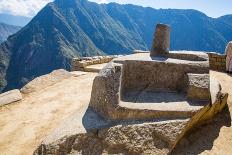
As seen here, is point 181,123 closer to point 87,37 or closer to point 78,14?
point 87,37

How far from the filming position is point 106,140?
17.1 ft

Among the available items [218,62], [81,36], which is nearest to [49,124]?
[218,62]

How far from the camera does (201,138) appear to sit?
238 inches

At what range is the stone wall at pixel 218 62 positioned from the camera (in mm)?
12688

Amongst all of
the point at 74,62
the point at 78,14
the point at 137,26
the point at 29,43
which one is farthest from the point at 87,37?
the point at 74,62

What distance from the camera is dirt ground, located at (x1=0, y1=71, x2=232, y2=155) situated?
18.9ft

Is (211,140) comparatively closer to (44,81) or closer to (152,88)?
(152,88)

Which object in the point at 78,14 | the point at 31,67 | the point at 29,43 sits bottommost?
the point at 31,67

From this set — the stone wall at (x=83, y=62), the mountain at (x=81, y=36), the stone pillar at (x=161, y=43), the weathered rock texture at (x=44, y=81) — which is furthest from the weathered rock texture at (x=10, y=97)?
the mountain at (x=81, y=36)

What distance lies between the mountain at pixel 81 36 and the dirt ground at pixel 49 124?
4131 inches

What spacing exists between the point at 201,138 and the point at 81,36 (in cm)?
15323

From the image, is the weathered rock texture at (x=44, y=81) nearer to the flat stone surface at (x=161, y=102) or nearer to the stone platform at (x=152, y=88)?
the stone platform at (x=152, y=88)

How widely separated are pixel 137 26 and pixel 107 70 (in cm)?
19712

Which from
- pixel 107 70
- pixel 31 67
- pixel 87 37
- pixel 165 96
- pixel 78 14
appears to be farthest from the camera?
pixel 78 14
